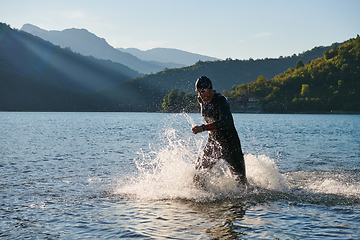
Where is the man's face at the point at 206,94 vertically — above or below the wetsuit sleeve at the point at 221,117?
above

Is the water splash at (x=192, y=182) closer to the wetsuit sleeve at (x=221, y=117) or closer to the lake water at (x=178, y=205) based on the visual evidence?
the lake water at (x=178, y=205)

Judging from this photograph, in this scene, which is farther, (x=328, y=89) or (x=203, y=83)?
(x=328, y=89)

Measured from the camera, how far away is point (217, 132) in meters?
8.22

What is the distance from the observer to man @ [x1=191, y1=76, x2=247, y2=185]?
25.7 ft

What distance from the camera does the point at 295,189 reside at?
33.5 feet

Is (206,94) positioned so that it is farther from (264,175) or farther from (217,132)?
(264,175)

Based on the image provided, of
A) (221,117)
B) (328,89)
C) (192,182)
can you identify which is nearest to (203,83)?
(221,117)

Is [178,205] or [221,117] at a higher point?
[221,117]

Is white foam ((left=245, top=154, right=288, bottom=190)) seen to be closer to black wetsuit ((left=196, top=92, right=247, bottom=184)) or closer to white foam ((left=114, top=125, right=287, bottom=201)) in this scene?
white foam ((left=114, top=125, right=287, bottom=201))

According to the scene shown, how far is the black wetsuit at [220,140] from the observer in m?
7.91

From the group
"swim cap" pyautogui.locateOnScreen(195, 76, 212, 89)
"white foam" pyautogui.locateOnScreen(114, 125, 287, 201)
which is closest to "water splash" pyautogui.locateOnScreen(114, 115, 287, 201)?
"white foam" pyautogui.locateOnScreen(114, 125, 287, 201)

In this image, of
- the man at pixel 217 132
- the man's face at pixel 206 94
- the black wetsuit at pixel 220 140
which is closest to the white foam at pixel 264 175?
the man at pixel 217 132

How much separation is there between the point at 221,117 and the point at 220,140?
0.74 metres

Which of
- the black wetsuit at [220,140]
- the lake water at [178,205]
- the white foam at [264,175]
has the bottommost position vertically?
the lake water at [178,205]
